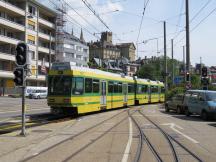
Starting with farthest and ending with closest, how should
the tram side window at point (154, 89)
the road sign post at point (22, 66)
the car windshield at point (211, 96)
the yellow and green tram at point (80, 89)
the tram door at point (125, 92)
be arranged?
the tram side window at point (154, 89) < the tram door at point (125, 92) < the car windshield at point (211, 96) < the yellow and green tram at point (80, 89) < the road sign post at point (22, 66)

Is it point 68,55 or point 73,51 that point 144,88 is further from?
point 73,51

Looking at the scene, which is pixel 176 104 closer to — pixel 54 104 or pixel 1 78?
pixel 54 104

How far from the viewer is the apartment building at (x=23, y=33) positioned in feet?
235

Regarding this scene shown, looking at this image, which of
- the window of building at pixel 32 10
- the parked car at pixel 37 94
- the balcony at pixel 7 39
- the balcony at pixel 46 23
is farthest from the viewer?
the balcony at pixel 46 23

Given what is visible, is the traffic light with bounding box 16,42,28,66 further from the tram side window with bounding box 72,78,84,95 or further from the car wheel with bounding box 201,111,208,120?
the car wheel with bounding box 201,111,208,120

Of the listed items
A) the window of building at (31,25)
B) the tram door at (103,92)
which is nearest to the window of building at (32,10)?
the window of building at (31,25)

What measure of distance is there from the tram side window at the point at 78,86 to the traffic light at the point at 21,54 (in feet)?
27.1

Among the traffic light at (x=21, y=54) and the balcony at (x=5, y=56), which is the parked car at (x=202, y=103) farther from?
the balcony at (x=5, y=56)

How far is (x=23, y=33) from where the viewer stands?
7700 cm

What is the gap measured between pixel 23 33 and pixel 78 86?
5479 centimetres

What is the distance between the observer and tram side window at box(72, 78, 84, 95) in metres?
24.3

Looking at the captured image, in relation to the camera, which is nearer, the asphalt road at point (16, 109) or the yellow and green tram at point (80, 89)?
the yellow and green tram at point (80, 89)

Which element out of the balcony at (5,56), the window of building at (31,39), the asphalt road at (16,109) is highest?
the window of building at (31,39)

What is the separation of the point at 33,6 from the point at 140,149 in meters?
72.1
